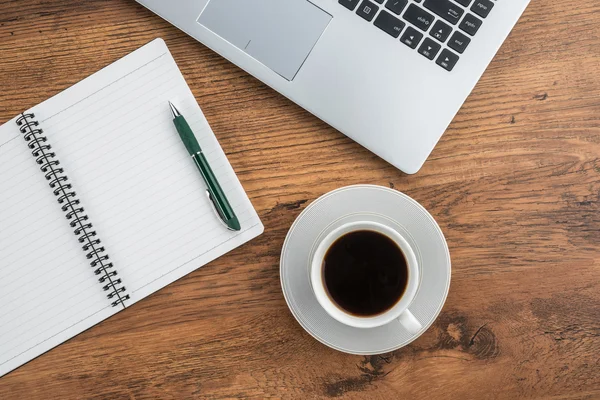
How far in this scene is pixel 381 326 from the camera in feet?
2.37

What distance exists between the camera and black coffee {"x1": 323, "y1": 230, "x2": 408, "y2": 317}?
70cm

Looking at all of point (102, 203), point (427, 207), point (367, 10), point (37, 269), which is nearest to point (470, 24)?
point (367, 10)

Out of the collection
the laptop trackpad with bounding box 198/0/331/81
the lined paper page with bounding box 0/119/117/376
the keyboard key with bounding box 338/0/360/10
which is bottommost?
the lined paper page with bounding box 0/119/117/376

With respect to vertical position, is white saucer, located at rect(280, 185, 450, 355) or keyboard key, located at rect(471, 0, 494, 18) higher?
keyboard key, located at rect(471, 0, 494, 18)

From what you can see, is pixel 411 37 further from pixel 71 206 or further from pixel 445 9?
pixel 71 206

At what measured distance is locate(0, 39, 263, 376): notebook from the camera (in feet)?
2.42

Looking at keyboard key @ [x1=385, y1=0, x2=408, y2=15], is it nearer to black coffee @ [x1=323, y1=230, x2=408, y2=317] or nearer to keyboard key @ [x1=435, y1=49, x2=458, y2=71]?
keyboard key @ [x1=435, y1=49, x2=458, y2=71]

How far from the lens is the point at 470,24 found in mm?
665

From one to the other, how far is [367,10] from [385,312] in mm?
371

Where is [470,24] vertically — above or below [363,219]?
above

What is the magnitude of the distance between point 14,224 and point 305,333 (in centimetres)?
42

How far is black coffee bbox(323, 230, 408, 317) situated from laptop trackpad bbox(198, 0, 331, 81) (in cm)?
23

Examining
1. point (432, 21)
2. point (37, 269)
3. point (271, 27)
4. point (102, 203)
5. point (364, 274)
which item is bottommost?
point (37, 269)

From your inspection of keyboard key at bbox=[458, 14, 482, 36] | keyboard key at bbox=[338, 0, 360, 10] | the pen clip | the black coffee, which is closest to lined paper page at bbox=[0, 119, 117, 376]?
the pen clip
